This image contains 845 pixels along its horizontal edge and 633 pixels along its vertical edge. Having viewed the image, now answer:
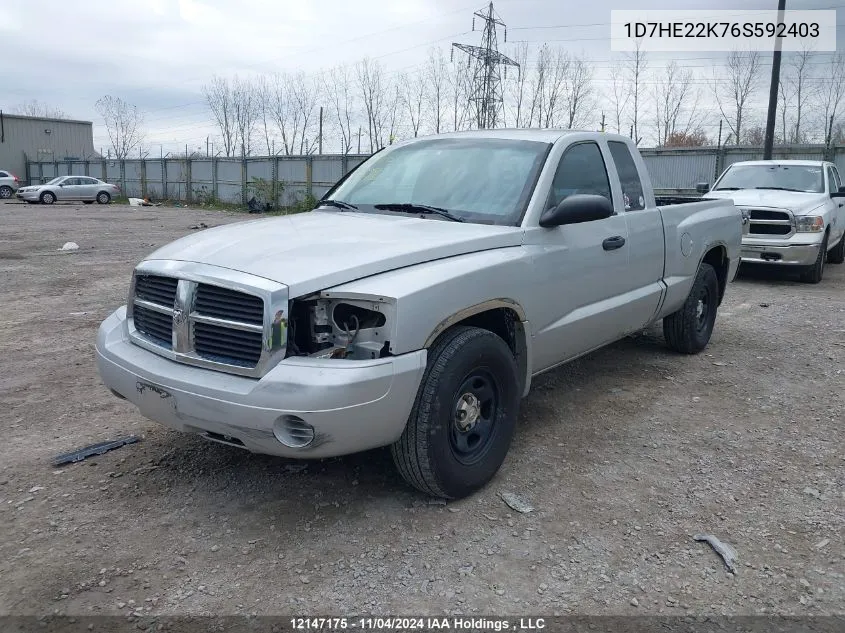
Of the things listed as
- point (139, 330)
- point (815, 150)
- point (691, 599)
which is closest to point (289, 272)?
point (139, 330)

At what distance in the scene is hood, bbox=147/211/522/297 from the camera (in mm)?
3113

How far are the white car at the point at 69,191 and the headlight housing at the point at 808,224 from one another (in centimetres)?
3324

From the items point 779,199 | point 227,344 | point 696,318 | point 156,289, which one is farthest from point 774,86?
point 227,344

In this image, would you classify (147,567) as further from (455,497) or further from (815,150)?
(815,150)

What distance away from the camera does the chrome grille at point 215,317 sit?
2998 millimetres

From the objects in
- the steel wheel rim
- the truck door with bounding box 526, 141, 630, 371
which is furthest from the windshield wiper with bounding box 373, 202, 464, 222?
the steel wheel rim

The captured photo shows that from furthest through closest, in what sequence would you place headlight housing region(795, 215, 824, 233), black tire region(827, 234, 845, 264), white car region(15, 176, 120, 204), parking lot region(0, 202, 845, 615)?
white car region(15, 176, 120, 204)
black tire region(827, 234, 845, 264)
headlight housing region(795, 215, 824, 233)
parking lot region(0, 202, 845, 615)

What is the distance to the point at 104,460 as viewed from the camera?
4.00 metres

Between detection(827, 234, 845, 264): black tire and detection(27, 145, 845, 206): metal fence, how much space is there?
16.8 feet

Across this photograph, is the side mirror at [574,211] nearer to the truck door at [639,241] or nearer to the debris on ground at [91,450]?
the truck door at [639,241]

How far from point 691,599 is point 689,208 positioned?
3.75 metres

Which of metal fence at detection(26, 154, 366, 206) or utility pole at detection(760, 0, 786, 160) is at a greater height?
utility pole at detection(760, 0, 786, 160)

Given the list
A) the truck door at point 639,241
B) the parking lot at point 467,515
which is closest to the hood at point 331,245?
the parking lot at point 467,515

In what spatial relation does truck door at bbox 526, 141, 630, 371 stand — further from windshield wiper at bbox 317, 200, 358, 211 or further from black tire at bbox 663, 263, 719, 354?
black tire at bbox 663, 263, 719, 354
